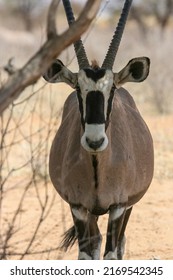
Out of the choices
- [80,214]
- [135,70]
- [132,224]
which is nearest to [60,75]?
[135,70]

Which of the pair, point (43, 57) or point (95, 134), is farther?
point (95, 134)

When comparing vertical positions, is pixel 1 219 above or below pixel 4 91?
below

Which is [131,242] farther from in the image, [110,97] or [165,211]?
[110,97]

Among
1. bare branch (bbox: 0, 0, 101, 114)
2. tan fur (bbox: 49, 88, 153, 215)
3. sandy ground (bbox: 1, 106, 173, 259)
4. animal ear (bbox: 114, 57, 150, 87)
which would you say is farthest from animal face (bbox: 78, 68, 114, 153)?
bare branch (bbox: 0, 0, 101, 114)

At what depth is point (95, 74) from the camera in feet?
17.4

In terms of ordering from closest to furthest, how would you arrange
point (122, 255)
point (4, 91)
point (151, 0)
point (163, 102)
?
1. point (4, 91)
2. point (122, 255)
3. point (163, 102)
4. point (151, 0)

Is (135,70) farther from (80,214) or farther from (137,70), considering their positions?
(80,214)

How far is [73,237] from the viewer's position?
683 centimetres

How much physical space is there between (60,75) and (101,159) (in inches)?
24.5

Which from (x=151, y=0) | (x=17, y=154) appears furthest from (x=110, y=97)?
(x=151, y=0)

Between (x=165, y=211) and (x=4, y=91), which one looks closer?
(x=4, y=91)

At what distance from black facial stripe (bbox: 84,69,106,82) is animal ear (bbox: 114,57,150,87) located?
0.28 metres

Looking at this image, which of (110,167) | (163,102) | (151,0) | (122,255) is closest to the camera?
(110,167)

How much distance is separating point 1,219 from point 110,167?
10.3 feet
